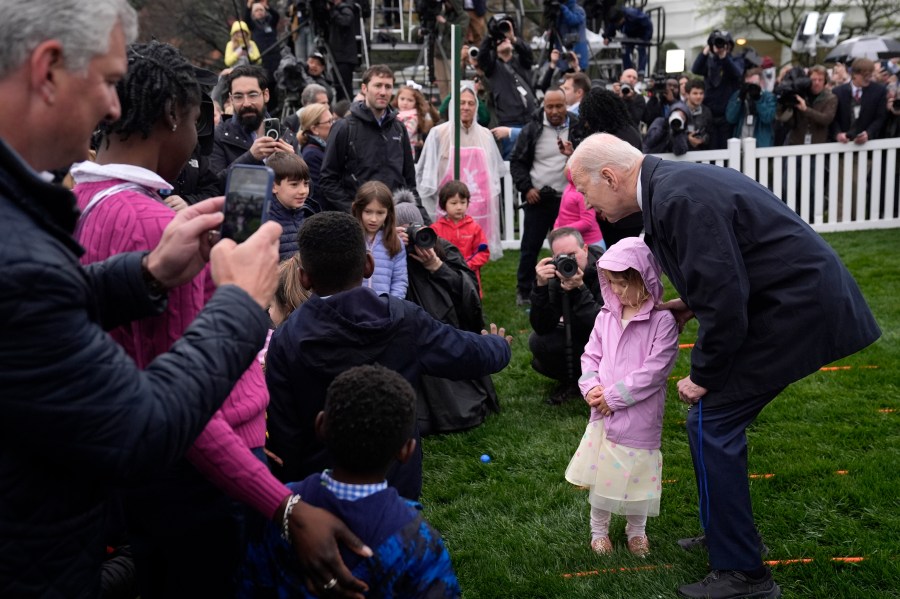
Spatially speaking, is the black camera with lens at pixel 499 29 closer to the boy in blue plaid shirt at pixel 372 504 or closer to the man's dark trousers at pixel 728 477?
the man's dark trousers at pixel 728 477

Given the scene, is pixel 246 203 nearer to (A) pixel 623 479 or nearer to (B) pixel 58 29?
(B) pixel 58 29

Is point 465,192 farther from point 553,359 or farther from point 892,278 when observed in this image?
point 892,278

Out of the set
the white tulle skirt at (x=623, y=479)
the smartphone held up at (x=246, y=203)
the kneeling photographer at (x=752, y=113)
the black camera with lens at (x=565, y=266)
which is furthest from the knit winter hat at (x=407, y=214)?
the kneeling photographer at (x=752, y=113)

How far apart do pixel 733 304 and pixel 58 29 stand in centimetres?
242

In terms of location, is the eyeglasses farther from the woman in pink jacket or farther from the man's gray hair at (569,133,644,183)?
the man's gray hair at (569,133,644,183)

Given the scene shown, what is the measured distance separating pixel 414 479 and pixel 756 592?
4.79 ft

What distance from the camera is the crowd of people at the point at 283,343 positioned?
1.63m

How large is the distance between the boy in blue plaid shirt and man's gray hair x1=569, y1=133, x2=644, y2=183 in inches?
65.9

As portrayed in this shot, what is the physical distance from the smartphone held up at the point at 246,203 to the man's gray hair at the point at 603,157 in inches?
75.3

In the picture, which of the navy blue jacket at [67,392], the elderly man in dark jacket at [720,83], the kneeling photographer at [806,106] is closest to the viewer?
the navy blue jacket at [67,392]

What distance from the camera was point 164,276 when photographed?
83.3 inches

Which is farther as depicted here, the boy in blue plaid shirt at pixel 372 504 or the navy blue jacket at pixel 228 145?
the navy blue jacket at pixel 228 145

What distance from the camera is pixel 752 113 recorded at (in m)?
12.9

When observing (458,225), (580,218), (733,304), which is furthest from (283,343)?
(580,218)
